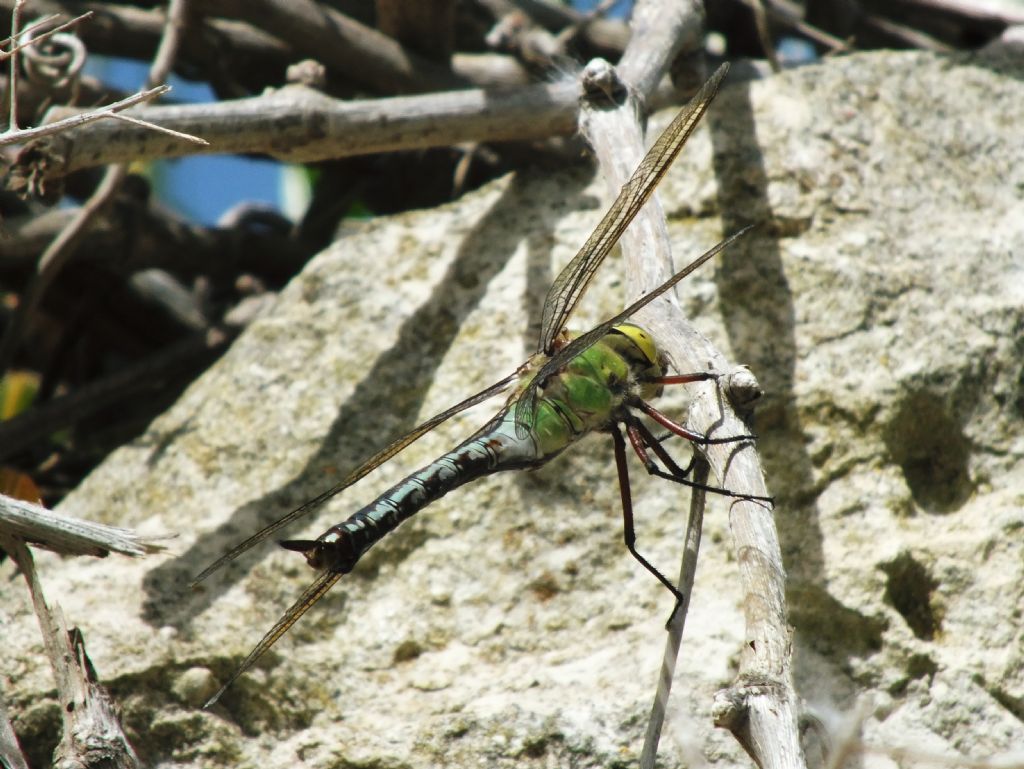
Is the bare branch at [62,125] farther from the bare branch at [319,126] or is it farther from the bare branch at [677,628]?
the bare branch at [677,628]

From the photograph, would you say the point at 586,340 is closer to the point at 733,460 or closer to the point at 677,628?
the point at 733,460

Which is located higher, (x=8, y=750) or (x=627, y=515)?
(x=627, y=515)

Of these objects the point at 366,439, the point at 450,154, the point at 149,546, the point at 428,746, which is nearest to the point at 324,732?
the point at 428,746

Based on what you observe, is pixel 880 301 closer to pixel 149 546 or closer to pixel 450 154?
pixel 450 154

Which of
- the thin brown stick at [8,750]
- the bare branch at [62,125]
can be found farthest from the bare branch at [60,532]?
the bare branch at [62,125]

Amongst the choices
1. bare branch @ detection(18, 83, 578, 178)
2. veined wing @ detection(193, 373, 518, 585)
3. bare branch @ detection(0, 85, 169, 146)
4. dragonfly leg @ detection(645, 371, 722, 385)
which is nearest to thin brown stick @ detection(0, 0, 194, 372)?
bare branch @ detection(18, 83, 578, 178)

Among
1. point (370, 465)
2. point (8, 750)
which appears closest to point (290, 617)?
point (370, 465)

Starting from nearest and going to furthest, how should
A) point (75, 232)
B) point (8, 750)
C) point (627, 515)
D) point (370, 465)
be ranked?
point (8, 750)
point (370, 465)
point (627, 515)
point (75, 232)

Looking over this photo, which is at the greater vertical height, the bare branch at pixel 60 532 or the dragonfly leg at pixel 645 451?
the dragonfly leg at pixel 645 451
